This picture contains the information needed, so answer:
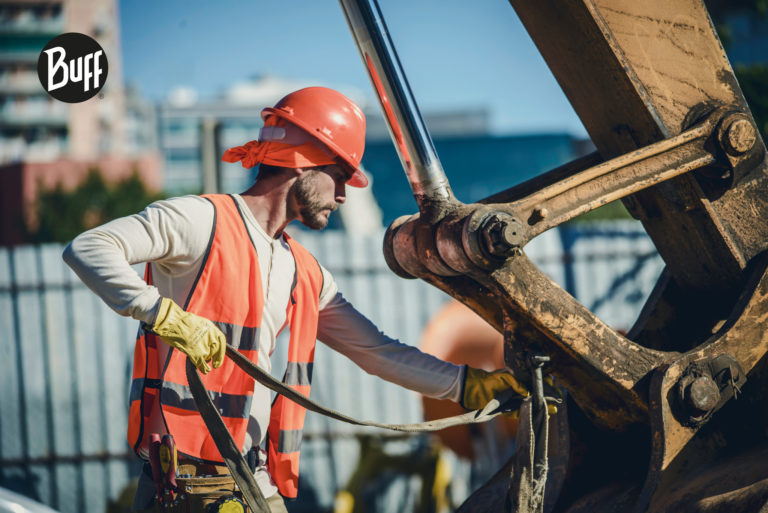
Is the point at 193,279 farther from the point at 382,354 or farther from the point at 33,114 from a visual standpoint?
the point at 33,114

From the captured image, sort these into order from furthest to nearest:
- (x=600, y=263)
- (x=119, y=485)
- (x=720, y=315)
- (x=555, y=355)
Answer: (x=600, y=263) → (x=119, y=485) → (x=720, y=315) → (x=555, y=355)

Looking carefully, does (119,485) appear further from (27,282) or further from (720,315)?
(720,315)

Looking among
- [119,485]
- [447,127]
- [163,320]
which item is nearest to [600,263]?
[119,485]

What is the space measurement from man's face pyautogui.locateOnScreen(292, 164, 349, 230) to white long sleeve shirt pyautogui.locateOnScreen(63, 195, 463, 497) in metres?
0.16

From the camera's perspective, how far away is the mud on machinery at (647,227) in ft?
7.85

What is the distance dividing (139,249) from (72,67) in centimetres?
201

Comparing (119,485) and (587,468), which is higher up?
(587,468)

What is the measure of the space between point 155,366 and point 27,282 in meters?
5.36

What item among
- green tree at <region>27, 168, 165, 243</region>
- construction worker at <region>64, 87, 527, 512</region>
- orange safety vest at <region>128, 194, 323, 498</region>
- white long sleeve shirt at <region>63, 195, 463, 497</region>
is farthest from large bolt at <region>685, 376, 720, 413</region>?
green tree at <region>27, 168, 165, 243</region>

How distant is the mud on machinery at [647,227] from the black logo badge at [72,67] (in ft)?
6.81

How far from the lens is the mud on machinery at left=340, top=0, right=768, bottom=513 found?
2393 millimetres

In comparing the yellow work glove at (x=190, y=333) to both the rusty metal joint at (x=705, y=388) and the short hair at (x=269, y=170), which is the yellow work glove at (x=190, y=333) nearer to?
the short hair at (x=269, y=170)

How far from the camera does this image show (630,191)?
8.00 ft

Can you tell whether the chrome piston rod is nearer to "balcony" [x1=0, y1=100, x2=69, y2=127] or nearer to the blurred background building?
the blurred background building
